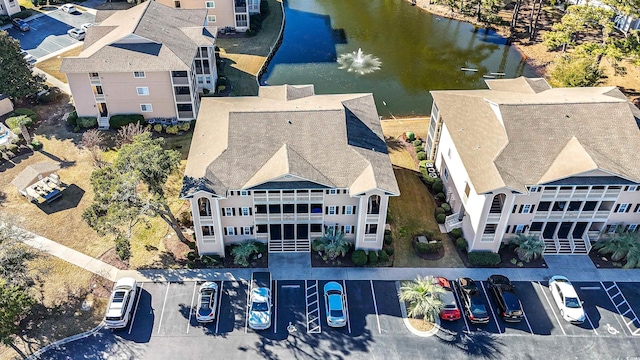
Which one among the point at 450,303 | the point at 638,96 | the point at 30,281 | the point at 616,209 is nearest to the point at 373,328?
the point at 450,303

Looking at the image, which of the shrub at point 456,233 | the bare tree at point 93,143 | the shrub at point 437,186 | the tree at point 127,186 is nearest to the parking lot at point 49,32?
→ the bare tree at point 93,143

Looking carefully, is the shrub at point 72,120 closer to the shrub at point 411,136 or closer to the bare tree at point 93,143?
the bare tree at point 93,143

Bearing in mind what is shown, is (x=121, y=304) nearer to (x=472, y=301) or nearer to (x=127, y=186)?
(x=127, y=186)

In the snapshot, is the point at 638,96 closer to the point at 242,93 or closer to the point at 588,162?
the point at 588,162

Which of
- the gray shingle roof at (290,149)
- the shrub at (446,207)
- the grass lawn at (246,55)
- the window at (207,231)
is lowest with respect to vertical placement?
the shrub at (446,207)

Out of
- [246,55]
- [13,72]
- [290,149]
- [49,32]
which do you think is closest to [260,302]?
[290,149]

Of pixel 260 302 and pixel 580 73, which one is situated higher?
pixel 580 73

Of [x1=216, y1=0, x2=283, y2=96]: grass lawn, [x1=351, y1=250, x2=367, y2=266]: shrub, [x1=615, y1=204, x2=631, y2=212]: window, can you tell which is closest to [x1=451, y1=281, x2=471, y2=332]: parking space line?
[x1=351, y1=250, x2=367, y2=266]: shrub
